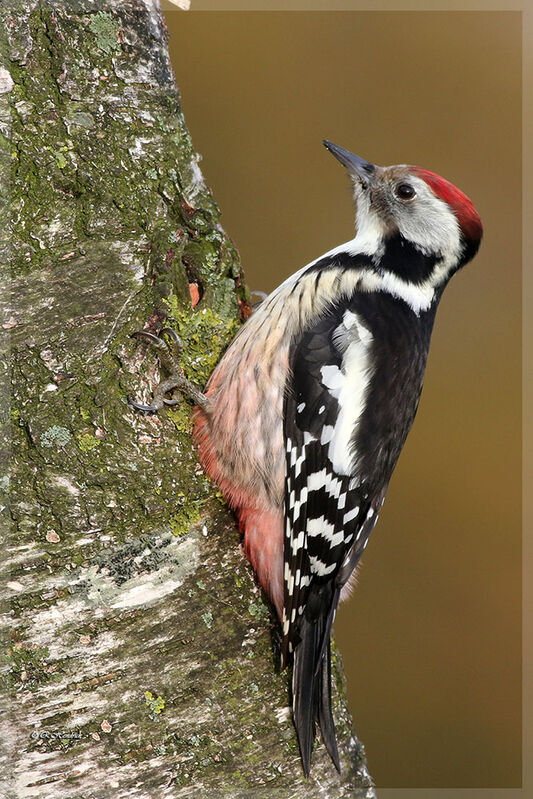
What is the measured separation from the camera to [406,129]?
3.89 m

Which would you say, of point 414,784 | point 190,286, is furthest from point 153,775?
point 414,784

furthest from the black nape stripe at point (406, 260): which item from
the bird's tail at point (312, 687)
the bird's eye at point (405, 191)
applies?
the bird's tail at point (312, 687)

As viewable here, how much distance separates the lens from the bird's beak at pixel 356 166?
8.16 feet

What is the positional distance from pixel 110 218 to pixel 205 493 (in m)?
0.68

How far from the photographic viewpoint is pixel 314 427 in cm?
200

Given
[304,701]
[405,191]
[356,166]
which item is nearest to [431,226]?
[405,191]

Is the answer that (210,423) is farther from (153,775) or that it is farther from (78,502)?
(153,775)

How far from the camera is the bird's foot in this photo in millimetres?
1758

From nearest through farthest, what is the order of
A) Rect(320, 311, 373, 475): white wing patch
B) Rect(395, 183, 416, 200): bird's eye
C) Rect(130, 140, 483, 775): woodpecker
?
1. Rect(130, 140, 483, 775): woodpecker
2. Rect(320, 311, 373, 475): white wing patch
3. Rect(395, 183, 416, 200): bird's eye

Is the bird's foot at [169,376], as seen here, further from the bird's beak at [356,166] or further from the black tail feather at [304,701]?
the bird's beak at [356,166]

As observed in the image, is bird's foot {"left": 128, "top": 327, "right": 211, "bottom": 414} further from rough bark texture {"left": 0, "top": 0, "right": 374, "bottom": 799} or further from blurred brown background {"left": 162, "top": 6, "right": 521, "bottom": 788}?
blurred brown background {"left": 162, "top": 6, "right": 521, "bottom": 788}

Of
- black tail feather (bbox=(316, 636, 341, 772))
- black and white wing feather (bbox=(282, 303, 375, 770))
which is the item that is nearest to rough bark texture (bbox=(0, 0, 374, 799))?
black tail feather (bbox=(316, 636, 341, 772))

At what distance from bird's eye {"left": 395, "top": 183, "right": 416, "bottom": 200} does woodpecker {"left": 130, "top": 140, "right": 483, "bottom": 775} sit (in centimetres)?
30

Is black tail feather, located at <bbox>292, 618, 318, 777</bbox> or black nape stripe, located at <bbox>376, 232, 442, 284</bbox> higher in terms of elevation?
black nape stripe, located at <bbox>376, 232, 442, 284</bbox>
